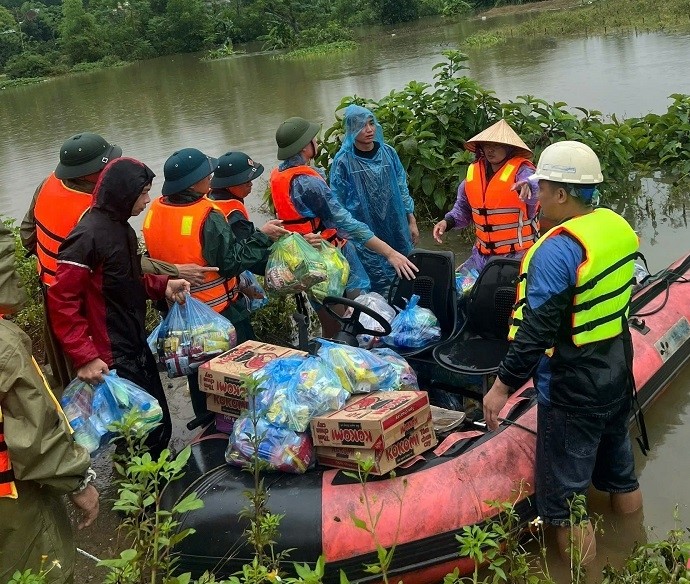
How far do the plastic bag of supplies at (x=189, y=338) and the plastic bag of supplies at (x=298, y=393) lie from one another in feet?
1.66

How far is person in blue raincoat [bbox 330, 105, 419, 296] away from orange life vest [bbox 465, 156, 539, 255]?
60 cm

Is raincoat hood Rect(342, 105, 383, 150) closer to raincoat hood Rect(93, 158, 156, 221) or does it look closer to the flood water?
raincoat hood Rect(93, 158, 156, 221)

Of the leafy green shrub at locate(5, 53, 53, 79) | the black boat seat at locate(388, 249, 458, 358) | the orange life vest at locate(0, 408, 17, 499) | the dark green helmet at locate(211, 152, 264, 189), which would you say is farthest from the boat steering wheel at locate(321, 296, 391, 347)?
the leafy green shrub at locate(5, 53, 53, 79)

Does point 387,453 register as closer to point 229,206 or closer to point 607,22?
point 229,206

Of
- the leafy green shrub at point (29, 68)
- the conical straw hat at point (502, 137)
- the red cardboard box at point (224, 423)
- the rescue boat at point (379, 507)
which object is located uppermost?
the leafy green shrub at point (29, 68)

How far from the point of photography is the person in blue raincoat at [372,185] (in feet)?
15.9

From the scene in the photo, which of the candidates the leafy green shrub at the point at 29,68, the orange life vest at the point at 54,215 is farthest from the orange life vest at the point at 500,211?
the leafy green shrub at the point at 29,68

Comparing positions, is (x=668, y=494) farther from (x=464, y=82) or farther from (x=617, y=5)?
(x=617, y=5)

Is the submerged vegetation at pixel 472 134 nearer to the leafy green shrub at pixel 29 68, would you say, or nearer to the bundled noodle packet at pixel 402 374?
the bundled noodle packet at pixel 402 374

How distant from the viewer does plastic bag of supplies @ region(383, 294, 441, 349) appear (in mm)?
4020

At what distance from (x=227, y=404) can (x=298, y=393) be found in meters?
0.45

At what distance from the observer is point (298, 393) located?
3.06 metres

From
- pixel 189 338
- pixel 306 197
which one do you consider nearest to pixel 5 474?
pixel 189 338

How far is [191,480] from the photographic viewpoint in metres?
3.19
